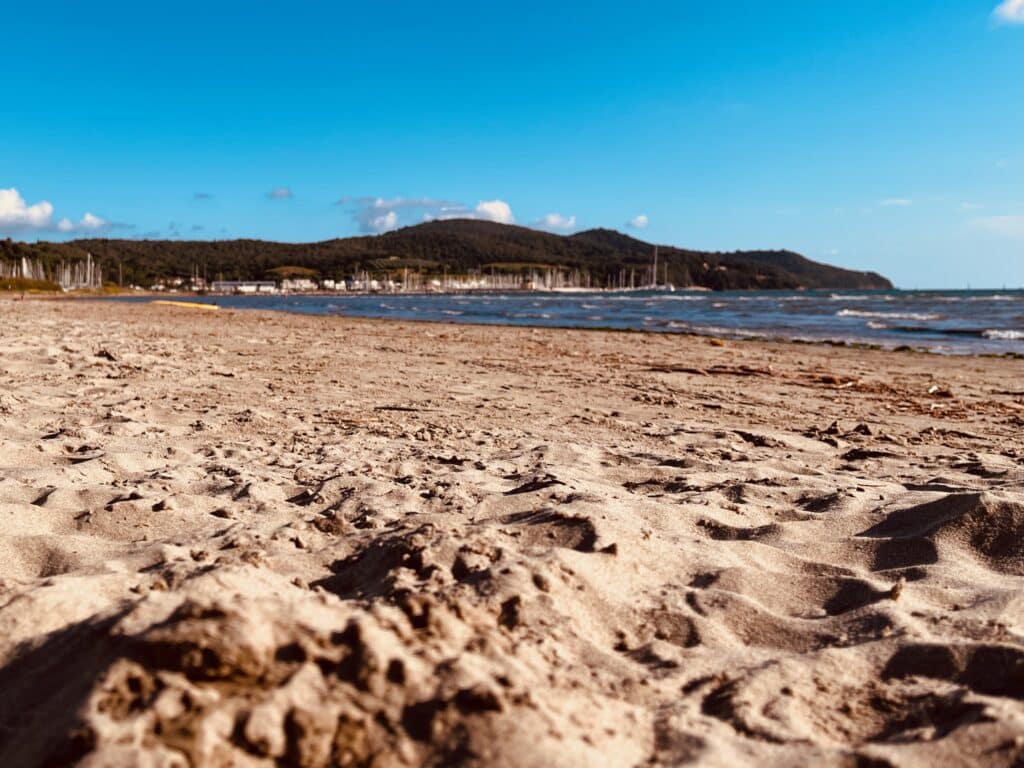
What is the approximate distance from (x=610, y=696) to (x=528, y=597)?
1.54 ft

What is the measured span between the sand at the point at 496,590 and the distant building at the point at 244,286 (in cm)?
13140

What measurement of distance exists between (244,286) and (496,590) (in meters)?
149

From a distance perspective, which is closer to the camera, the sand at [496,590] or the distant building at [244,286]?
the sand at [496,590]

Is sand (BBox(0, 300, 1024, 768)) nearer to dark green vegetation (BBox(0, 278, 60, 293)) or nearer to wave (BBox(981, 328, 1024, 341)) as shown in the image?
wave (BBox(981, 328, 1024, 341))

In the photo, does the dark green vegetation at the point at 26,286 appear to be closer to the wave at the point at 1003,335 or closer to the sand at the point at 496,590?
the wave at the point at 1003,335

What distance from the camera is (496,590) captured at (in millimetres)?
2230

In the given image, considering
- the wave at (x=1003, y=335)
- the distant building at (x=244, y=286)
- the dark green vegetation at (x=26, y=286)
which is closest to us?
the wave at (x=1003, y=335)

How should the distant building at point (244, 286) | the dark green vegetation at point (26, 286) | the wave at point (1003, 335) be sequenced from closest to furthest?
the wave at point (1003, 335) → the dark green vegetation at point (26, 286) → the distant building at point (244, 286)

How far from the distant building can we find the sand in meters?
131

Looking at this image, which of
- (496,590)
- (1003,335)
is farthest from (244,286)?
(496,590)

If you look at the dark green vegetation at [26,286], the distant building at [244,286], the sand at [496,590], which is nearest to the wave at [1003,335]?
the sand at [496,590]

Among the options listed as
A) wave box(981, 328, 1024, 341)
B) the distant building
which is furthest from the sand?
the distant building

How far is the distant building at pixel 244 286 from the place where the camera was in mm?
130438

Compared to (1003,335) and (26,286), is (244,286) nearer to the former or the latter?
(26,286)
